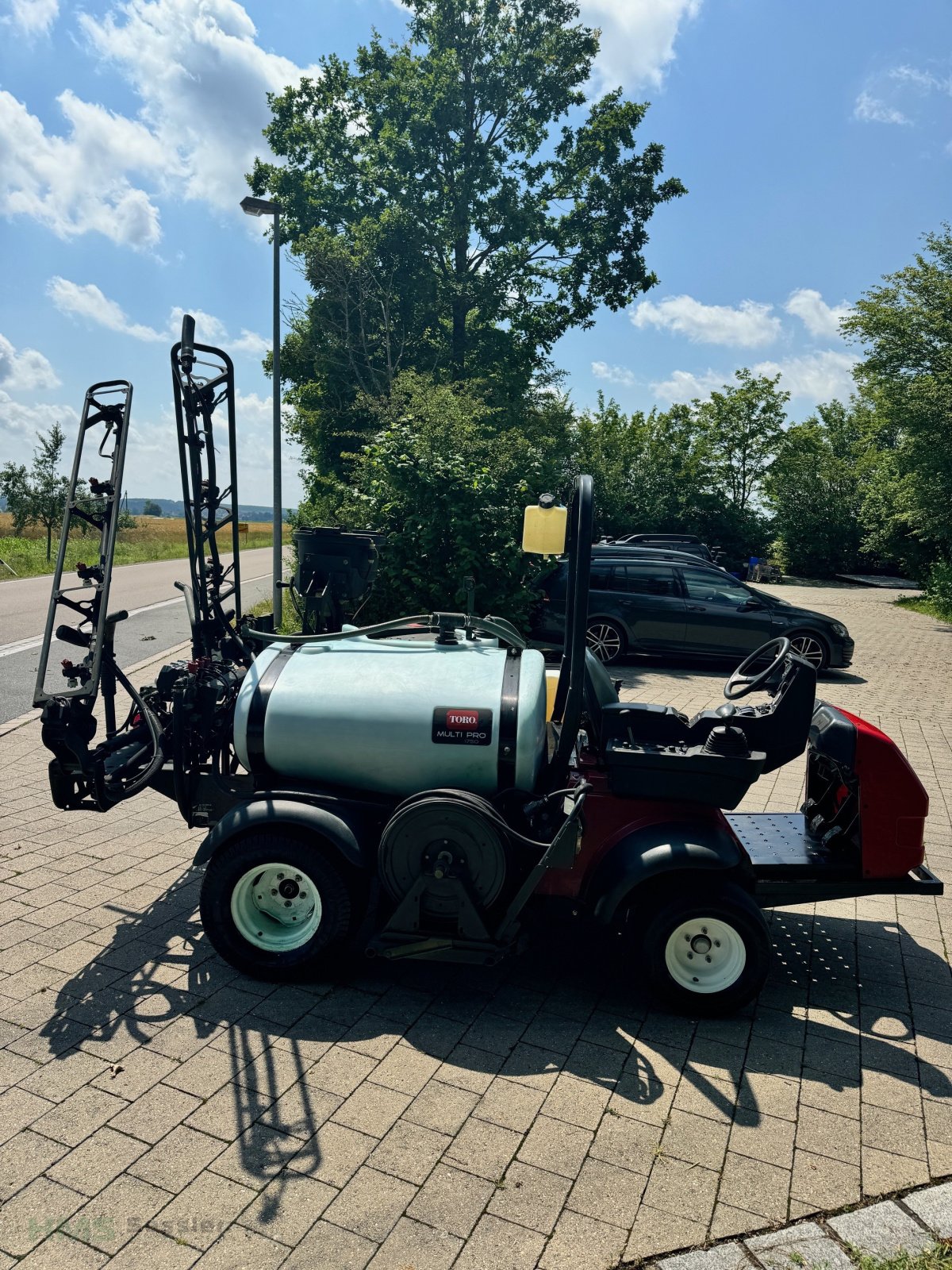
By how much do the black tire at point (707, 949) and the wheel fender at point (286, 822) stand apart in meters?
1.36

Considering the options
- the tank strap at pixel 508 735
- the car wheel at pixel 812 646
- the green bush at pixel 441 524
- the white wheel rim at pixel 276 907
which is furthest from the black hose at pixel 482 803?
the car wheel at pixel 812 646

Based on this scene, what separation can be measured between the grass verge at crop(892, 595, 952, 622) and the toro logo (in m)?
20.1

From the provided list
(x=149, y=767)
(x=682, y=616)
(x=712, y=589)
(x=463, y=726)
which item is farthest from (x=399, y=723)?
(x=712, y=589)

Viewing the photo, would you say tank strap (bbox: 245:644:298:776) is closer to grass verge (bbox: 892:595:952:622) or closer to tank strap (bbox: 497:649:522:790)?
tank strap (bbox: 497:649:522:790)

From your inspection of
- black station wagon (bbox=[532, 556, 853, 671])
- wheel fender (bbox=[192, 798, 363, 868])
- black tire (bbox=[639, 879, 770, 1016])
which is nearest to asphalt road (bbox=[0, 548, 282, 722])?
wheel fender (bbox=[192, 798, 363, 868])

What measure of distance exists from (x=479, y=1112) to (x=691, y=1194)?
78 centimetres

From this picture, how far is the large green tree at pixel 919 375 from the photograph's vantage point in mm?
20906

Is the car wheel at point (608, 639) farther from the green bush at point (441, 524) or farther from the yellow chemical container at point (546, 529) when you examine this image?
the yellow chemical container at point (546, 529)

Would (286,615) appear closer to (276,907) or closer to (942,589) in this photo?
(276,907)

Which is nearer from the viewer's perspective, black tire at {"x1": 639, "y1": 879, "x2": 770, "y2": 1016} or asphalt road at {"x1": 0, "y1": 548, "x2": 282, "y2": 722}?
black tire at {"x1": 639, "y1": 879, "x2": 770, "y2": 1016}

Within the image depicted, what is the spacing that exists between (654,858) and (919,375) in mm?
21718

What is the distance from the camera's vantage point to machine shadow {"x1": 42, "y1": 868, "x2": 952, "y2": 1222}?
3.37m

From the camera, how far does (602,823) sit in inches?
163

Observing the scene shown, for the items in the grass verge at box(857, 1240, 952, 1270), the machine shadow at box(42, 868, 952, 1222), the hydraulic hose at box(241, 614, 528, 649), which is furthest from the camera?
the hydraulic hose at box(241, 614, 528, 649)
